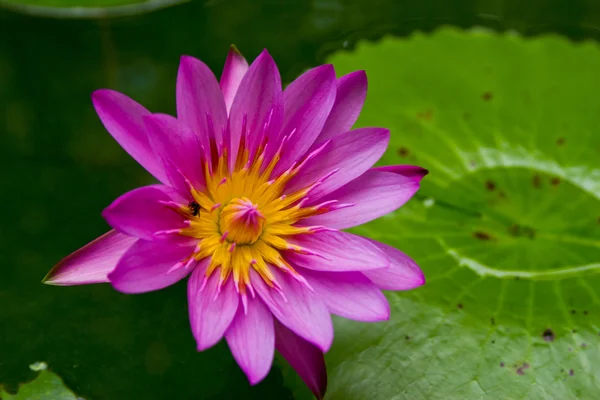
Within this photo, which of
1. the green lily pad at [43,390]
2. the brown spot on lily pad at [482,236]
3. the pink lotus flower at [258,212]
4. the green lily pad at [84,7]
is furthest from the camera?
the green lily pad at [84,7]

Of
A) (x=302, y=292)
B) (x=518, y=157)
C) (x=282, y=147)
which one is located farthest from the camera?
(x=518, y=157)

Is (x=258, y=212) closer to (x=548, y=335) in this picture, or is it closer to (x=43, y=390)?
(x=43, y=390)

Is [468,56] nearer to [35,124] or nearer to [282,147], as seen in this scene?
[282,147]

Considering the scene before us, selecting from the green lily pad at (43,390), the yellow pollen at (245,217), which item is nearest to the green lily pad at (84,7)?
the yellow pollen at (245,217)

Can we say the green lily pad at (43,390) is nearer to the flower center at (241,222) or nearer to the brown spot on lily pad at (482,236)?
the flower center at (241,222)

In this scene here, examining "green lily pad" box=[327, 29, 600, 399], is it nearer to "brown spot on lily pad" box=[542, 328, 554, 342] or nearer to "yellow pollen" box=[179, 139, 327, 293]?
"brown spot on lily pad" box=[542, 328, 554, 342]

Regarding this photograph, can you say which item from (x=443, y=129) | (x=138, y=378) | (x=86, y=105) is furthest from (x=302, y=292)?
(x=86, y=105)
